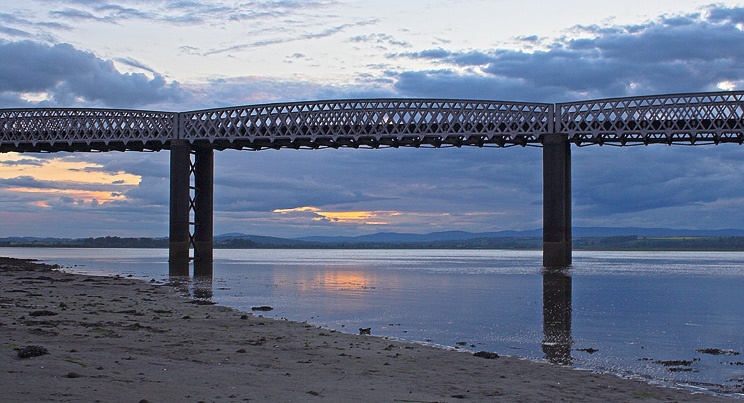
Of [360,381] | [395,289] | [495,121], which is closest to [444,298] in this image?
[395,289]

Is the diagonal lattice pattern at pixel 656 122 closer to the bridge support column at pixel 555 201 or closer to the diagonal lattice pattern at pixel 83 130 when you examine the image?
the bridge support column at pixel 555 201

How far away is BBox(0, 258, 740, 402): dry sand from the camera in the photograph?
1302cm

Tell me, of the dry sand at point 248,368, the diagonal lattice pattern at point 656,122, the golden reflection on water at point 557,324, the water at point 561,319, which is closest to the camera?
the dry sand at point 248,368

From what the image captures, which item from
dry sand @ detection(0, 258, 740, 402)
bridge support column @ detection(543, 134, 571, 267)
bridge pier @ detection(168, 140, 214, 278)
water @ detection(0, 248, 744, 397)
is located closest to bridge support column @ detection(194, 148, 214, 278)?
bridge pier @ detection(168, 140, 214, 278)

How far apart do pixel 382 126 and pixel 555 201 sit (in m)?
20.7

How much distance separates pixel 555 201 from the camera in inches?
3187

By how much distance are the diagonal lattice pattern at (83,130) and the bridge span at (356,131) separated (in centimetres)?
13

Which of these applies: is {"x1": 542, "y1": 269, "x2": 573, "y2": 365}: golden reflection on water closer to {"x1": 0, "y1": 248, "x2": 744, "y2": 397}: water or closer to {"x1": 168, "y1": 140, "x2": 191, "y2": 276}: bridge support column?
{"x1": 0, "y1": 248, "x2": 744, "y2": 397}: water

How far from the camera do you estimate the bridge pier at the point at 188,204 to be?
89.9 metres

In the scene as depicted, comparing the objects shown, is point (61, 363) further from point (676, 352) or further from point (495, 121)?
point (495, 121)

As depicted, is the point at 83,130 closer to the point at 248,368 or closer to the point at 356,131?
the point at 356,131

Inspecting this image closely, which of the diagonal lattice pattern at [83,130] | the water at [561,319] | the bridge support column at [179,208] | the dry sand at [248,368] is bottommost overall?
the water at [561,319]

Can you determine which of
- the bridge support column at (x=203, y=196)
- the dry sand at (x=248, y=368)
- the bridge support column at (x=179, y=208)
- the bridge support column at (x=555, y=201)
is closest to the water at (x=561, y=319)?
the dry sand at (x=248, y=368)

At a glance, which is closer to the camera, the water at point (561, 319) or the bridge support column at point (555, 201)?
the water at point (561, 319)
